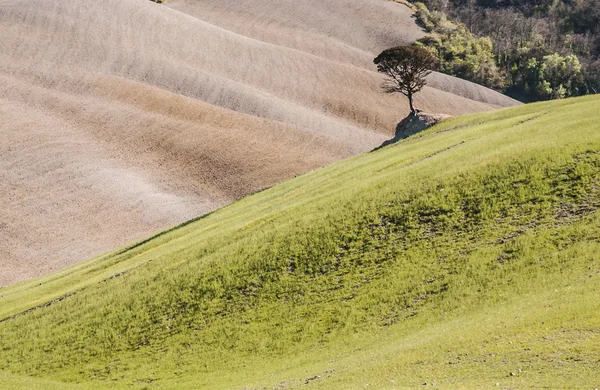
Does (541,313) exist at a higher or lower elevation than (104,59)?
lower

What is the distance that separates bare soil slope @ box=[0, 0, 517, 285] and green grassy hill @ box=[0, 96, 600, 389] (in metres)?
34.2

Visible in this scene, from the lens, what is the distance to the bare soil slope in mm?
86375

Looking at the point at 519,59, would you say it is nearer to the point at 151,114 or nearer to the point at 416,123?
the point at 151,114

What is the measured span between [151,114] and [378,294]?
92789mm

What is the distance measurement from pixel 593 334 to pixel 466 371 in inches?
195

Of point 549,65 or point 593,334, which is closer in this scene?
point 593,334

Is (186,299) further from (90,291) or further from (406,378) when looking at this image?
(406,378)

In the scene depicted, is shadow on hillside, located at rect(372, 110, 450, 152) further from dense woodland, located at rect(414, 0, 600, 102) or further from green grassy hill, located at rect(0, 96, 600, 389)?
dense woodland, located at rect(414, 0, 600, 102)

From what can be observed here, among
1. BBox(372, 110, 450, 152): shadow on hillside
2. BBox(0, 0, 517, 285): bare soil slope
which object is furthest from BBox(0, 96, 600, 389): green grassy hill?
BBox(0, 0, 517, 285): bare soil slope

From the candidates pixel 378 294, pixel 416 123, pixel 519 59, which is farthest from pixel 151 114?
pixel 519 59

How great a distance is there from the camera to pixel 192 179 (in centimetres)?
10031

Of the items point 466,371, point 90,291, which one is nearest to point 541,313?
point 466,371

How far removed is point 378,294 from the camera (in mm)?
34938

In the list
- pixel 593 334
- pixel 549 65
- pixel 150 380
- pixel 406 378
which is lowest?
pixel 150 380
